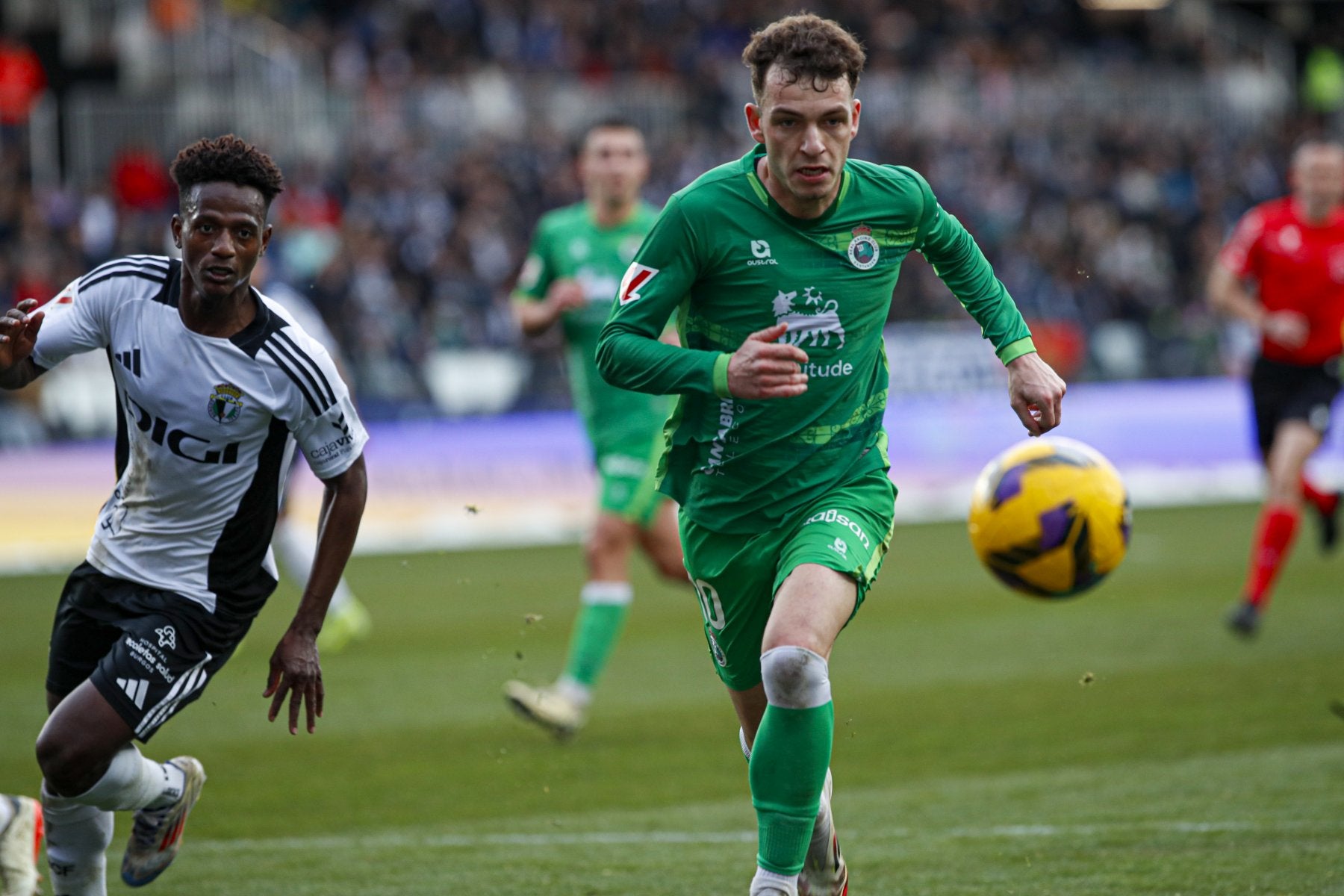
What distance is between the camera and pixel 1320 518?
11703 mm

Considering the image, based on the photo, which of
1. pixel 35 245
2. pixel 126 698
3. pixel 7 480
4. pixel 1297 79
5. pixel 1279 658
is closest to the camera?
pixel 126 698

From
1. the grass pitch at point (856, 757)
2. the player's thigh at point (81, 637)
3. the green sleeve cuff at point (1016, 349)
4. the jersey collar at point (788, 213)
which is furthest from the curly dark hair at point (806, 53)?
the grass pitch at point (856, 757)

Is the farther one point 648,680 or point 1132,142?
point 1132,142

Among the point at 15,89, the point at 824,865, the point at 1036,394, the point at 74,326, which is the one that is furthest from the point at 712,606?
the point at 15,89

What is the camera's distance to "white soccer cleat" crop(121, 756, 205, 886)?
5109mm

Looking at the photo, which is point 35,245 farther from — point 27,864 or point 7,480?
point 27,864

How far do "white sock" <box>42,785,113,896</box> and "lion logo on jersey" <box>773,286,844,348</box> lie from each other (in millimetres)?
2306

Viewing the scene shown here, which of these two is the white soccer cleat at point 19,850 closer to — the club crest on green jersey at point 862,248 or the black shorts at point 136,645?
the black shorts at point 136,645

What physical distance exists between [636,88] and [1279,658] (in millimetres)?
17551

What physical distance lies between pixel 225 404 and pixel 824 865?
2.07 meters

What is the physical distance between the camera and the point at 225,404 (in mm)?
4750

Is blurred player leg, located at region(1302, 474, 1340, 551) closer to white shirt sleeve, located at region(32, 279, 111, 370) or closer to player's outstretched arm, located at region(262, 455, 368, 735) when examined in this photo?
player's outstretched arm, located at region(262, 455, 368, 735)

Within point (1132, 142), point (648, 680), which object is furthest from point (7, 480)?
point (1132, 142)

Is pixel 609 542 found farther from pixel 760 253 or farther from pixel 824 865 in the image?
pixel 760 253
